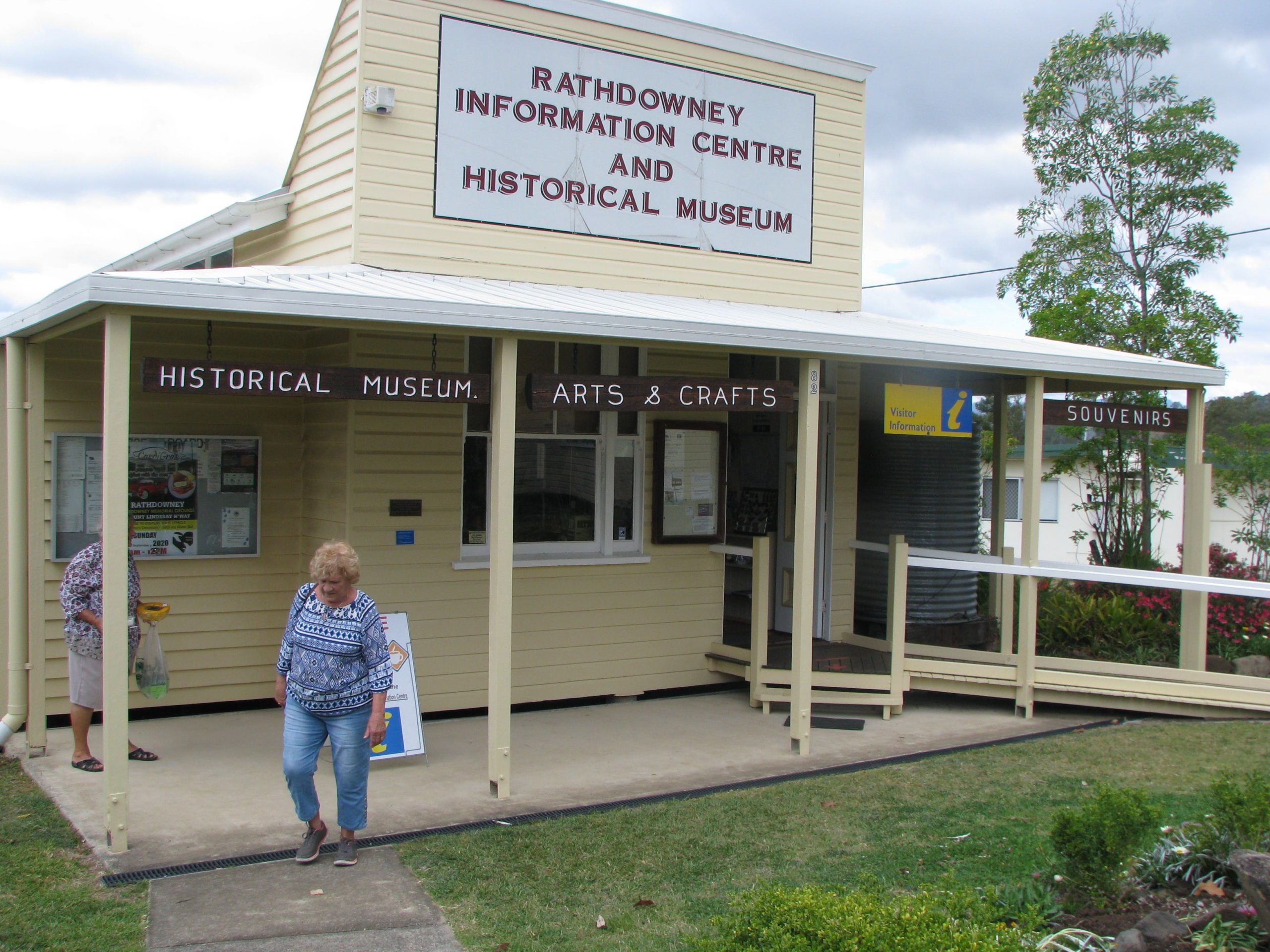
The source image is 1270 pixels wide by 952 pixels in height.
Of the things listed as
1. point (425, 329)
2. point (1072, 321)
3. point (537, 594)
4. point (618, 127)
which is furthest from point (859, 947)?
point (1072, 321)

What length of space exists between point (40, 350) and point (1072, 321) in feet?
37.4

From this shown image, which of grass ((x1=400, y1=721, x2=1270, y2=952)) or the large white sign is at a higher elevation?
the large white sign

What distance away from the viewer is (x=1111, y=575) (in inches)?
326

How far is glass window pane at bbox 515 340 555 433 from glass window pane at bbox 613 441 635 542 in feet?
2.19

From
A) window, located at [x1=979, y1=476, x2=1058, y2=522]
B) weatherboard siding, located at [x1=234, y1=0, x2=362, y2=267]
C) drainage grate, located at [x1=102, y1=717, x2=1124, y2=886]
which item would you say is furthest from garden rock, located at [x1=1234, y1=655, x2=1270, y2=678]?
window, located at [x1=979, y1=476, x2=1058, y2=522]

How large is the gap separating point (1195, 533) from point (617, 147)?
564 centimetres

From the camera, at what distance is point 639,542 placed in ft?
30.1

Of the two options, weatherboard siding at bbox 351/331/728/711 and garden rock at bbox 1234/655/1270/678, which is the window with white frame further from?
garden rock at bbox 1234/655/1270/678

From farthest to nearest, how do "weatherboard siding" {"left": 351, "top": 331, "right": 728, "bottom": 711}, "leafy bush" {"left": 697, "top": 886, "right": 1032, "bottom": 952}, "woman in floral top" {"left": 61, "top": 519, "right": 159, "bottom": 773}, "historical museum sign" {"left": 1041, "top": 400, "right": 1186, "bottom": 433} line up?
1. "historical museum sign" {"left": 1041, "top": 400, "right": 1186, "bottom": 433}
2. "weatherboard siding" {"left": 351, "top": 331, "right": 728, "bottom": 711}
3. "woman in floral top" {"left": 61, "top": 519, "right": 159, "bottom": 773}
4. "leafy bush" {"left": 697, "top": 886, "right": 1032, "bottom": 952}

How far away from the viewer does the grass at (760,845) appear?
192 inches

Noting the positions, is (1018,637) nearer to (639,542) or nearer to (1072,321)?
(639,542)

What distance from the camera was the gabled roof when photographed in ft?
29.6

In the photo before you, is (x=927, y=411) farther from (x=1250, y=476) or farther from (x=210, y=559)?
(x=1250, y=476)

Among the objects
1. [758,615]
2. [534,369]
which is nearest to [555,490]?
[534,369]
